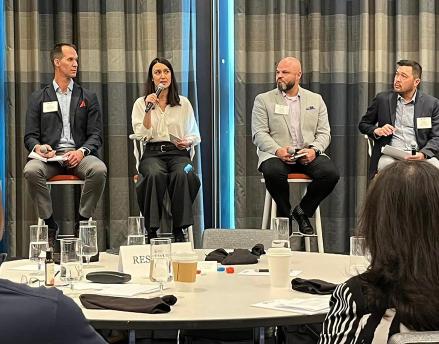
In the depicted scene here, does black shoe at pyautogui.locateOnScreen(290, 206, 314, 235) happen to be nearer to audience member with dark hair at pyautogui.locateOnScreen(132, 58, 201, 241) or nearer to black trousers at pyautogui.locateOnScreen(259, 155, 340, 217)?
black trousers at pyautogui.locateOnScreen(259, 155, 340, 217)

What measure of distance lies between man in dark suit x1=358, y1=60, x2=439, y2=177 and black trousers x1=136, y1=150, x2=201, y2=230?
4.53ft

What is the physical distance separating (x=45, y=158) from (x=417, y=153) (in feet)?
8.42

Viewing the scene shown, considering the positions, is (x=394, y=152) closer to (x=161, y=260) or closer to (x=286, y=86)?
(x=286, y=86)

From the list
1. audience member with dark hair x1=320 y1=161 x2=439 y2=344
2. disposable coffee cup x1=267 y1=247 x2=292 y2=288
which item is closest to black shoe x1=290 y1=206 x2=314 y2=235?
disposable coffee cup x1=267 y1=247 x2=292 y2=288

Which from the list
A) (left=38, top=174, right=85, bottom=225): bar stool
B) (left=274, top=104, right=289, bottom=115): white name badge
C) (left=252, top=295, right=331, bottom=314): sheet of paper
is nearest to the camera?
(left=252, top=295, right=331, bottom=314): sheet of paper

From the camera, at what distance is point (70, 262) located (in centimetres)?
239

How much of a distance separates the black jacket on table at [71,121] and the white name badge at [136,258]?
2.75 metres

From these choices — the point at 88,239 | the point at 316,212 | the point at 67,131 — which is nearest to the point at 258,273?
the point at 88,239

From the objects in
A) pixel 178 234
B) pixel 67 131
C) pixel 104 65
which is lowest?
pixel 178 234

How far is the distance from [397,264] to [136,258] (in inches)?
52.0

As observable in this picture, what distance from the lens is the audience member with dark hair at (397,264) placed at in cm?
135

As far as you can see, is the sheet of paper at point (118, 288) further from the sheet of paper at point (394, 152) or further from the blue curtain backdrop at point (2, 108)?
the blue curtain backdrop at point (2, 108)

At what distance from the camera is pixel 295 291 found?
2.25m

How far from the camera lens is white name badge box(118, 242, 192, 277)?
2.52m
